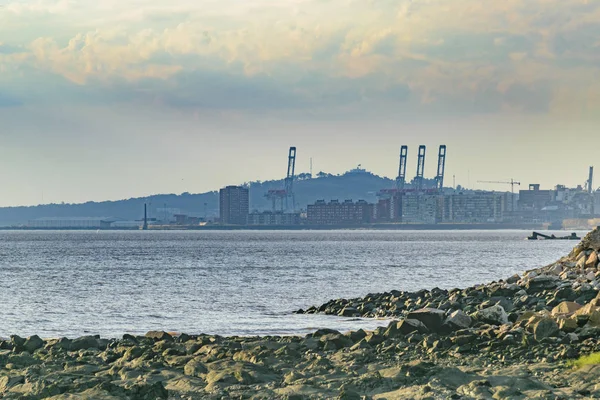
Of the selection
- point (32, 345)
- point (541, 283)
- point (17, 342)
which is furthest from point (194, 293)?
point (32, 345)

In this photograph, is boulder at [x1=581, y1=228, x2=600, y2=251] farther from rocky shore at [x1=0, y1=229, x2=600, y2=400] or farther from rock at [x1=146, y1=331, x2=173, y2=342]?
rock at [x1=146, y1=331, x2=173, y2=342]

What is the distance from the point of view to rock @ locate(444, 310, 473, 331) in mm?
19516

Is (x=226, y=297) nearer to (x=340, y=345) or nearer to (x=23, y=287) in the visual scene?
(x=23, y=287)

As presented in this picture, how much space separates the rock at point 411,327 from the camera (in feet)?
62.3

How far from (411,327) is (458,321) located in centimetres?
109

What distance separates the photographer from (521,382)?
13086mm

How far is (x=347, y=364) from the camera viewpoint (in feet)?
52.0

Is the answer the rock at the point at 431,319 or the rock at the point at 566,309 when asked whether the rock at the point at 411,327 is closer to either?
the rock at the point at 431,319

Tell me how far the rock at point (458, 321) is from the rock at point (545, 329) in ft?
7.67

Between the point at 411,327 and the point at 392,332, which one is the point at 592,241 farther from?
the point at 392,332

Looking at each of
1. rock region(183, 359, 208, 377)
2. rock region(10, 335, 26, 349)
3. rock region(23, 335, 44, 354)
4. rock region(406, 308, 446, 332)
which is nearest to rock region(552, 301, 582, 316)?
rock region(406, 308, 446, 332)

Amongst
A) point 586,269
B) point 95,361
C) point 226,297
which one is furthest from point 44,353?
point 226,297

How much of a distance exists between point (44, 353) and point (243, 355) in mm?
4338

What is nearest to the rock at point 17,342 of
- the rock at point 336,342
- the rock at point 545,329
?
the rock at point 336,342
